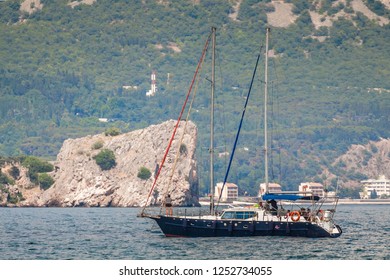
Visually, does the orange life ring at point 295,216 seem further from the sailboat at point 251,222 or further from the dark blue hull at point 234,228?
the dark blue hull at point 234,228

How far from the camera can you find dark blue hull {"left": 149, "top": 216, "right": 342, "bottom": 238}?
324 feet

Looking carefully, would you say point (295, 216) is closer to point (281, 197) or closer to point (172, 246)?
point (281, 197)

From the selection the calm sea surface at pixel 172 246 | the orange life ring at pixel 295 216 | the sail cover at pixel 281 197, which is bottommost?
the calm sea surface at pixel 172 246

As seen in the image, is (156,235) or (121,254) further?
(156,235)

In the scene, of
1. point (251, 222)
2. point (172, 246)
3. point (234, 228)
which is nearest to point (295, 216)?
point (251, 222)

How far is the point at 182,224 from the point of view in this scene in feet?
326

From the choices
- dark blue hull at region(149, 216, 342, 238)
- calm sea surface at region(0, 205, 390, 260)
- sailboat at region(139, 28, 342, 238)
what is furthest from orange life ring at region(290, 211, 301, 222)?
calm sea surface at region(0, 205, 390, 260)

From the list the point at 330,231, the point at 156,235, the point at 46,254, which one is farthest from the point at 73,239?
the point at 330,231

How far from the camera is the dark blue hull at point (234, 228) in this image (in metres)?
98.6

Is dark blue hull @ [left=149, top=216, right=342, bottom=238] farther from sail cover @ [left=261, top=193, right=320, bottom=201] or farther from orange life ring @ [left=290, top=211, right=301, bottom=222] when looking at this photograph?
sail cover @ [left=261, top=193, right=320, bottom=201]

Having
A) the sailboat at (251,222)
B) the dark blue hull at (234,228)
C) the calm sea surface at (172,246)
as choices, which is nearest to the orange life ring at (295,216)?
the sailboat at (251,222)
